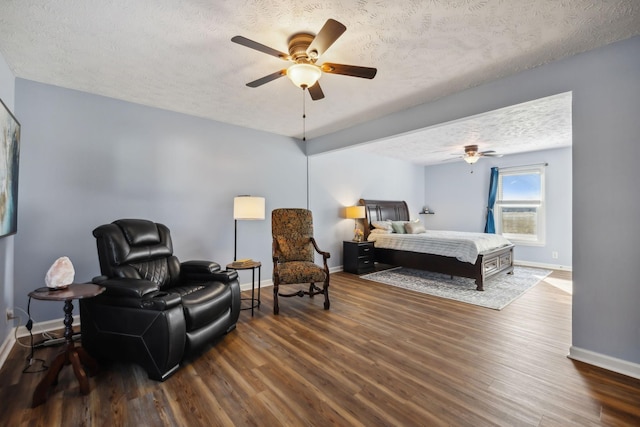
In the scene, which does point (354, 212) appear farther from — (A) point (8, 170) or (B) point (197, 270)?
(A) point (8, 170)

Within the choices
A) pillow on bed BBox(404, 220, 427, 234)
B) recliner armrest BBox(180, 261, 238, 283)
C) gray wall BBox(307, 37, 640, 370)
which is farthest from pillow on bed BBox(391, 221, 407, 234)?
recliner armrest BBox(180, 261, 238, 283)

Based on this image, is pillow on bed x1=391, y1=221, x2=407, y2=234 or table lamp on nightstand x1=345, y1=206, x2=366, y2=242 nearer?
table lamp on nightstand x1=345, y1=206, x2=366, y2=242

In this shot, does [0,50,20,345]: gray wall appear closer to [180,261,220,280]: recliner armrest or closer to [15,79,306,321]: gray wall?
[15,79,306,321]: gray wall

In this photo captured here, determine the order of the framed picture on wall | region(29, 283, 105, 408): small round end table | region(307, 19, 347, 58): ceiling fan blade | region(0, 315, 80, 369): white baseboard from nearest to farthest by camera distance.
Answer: region(307, 19, 347, 58): ceiling fan blade < region(29, 283, 105, 408): small round end table < the framed picture on wall < region(0, 315, 80, 369): white baseboard

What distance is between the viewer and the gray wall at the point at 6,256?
2.28 m

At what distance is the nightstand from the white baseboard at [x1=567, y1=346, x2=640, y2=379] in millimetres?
3257

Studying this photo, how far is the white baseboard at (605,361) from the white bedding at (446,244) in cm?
197

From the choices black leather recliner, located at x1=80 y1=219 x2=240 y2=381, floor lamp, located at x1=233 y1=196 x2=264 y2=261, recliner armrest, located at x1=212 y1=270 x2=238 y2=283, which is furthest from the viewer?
floor lamp, located at x1=233 y1=196 x2=264 y2=261

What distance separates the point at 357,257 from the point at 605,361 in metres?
3.45

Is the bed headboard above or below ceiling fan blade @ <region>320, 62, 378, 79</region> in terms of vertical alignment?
below

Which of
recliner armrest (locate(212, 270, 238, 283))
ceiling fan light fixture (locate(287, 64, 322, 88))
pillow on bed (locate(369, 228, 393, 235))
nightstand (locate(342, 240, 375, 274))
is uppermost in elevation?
ceiling fan light fixture (locate(287, 64, 322, 88))

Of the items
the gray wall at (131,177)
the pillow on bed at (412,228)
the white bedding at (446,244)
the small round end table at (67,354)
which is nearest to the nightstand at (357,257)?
the white bedding at (446,244)

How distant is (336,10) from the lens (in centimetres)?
181

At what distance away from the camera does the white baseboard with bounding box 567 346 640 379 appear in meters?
2.03
